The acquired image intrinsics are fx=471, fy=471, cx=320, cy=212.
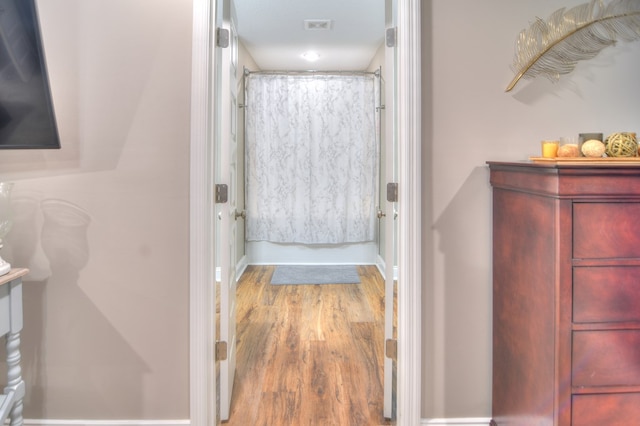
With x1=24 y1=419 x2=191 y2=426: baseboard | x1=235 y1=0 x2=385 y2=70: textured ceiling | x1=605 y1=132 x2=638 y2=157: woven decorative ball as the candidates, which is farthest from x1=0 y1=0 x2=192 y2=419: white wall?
x1=235 y1=0 x2=385 y2=70: textured ceiling

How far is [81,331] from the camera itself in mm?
1931

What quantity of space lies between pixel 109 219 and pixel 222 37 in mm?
893

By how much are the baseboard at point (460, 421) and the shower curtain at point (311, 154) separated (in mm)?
3606

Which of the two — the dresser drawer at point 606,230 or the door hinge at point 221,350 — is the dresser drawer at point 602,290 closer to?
the dresser drawer at point 606,230

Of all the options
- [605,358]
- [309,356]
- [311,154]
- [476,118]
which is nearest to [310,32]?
[311,154]

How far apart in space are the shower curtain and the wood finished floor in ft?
3.37

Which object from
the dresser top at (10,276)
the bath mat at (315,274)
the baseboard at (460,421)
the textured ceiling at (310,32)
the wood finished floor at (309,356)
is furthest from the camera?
the bath mat at (315,274)

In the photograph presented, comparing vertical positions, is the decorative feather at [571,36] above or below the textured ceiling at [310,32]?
below

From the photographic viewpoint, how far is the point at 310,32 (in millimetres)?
4242

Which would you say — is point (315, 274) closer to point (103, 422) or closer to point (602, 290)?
point (103, 422)

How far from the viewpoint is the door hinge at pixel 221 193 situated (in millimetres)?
1990

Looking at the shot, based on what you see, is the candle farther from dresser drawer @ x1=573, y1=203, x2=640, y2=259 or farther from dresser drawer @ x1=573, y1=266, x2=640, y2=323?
dresser drawer @ x1=573, y1=266, x2=640, y2=323

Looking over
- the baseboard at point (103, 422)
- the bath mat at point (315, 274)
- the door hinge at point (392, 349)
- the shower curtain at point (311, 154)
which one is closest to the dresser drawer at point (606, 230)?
the door hinge at point (392, 349)

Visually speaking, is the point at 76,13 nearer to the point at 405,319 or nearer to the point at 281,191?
the point at 405,319
